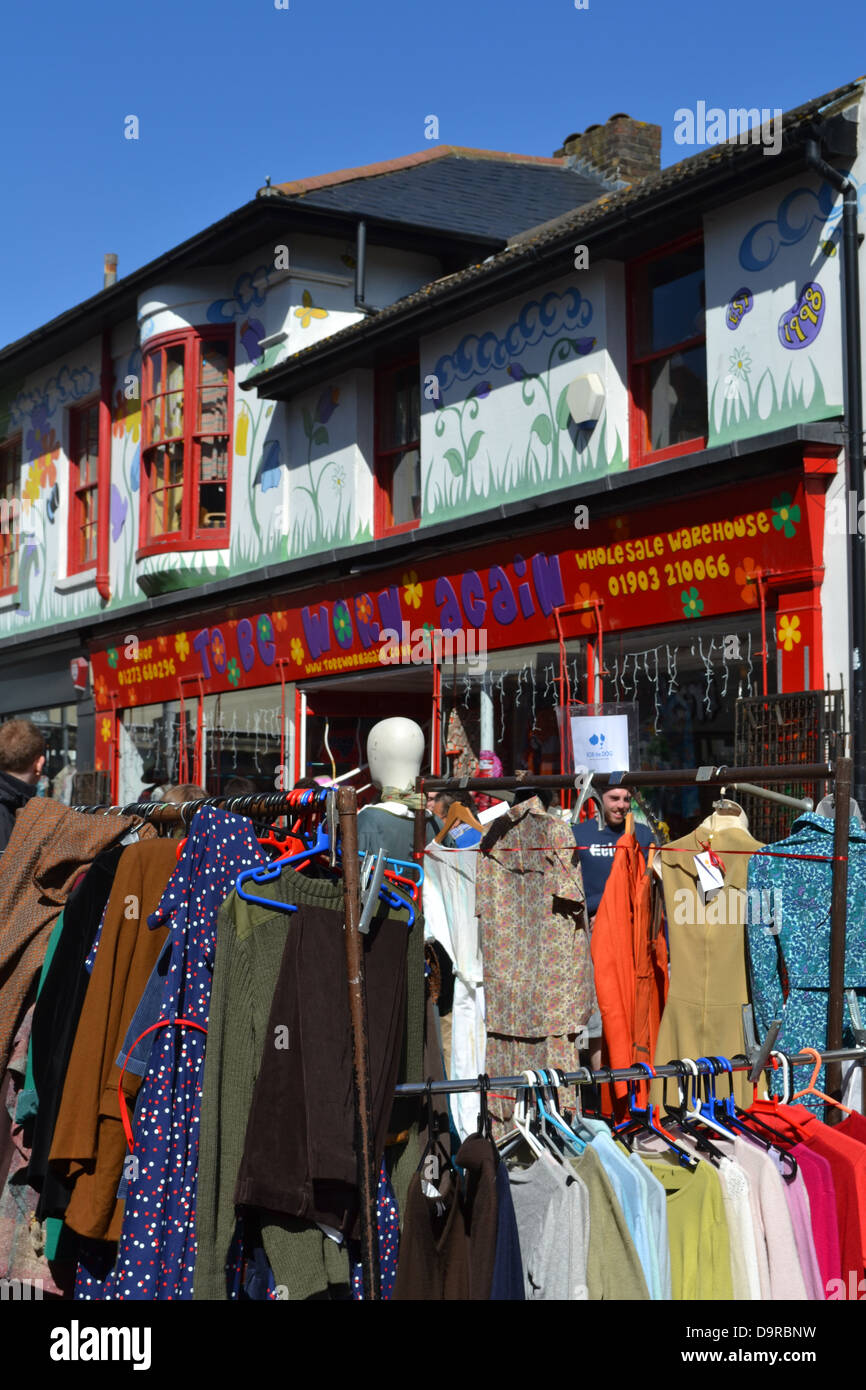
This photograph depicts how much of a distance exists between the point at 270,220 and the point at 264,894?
10823 mm

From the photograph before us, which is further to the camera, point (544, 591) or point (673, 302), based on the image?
point (544, 591)

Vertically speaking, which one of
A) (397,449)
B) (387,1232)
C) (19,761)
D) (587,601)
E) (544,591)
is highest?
(397,449)

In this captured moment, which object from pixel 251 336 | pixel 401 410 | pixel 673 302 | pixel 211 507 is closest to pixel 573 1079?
pixel 673 302

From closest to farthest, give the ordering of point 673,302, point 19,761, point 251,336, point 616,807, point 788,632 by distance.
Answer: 1. point 19,761
2. point 616,807
3. point 788,632
4. point 673,302
5. point 251,336

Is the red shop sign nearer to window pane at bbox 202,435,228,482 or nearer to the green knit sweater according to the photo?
window pane at bbox 202,435,228,482

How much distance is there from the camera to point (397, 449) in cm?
1254

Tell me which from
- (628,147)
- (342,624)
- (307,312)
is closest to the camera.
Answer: (342,624)

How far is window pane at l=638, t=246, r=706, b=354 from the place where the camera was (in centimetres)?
953

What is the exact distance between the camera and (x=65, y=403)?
719 inches

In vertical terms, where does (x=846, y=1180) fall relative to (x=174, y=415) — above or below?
below

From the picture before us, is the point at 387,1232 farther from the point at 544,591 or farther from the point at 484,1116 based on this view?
the point at 544,591

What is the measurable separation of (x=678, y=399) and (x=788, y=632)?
214 cm
